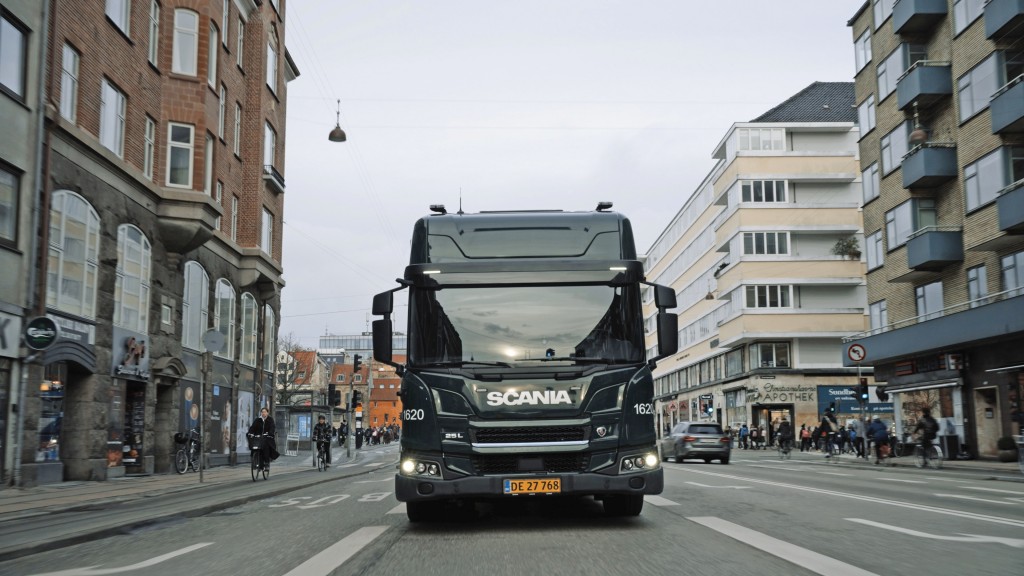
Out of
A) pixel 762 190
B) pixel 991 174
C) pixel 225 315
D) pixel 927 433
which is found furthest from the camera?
pixel 762 190

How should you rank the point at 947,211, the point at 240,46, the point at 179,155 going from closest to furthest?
the point at 179,155
the point at 240,46
the point at 947,211

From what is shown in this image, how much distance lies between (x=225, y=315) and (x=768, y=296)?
3595cm

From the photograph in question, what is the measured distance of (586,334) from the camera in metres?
9.05

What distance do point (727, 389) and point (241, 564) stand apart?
5819 cm

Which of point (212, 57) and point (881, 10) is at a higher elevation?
point (881, 10)

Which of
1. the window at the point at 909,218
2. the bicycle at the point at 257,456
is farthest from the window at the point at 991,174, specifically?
the bicycle at the point at 257,456

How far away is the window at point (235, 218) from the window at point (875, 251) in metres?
24.4

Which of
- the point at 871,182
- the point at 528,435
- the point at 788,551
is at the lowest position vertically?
the point at 788,551

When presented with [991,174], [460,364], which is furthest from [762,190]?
[460,364]

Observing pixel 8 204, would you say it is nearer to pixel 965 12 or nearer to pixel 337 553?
pixel 337 553

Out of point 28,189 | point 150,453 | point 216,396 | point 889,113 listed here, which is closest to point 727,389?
point 889,113

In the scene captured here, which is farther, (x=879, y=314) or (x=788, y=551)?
(x=879, y=314)

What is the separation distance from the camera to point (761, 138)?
60156 mm

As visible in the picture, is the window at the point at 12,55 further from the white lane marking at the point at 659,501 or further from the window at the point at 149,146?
the white lane marking at the point at 659,501
